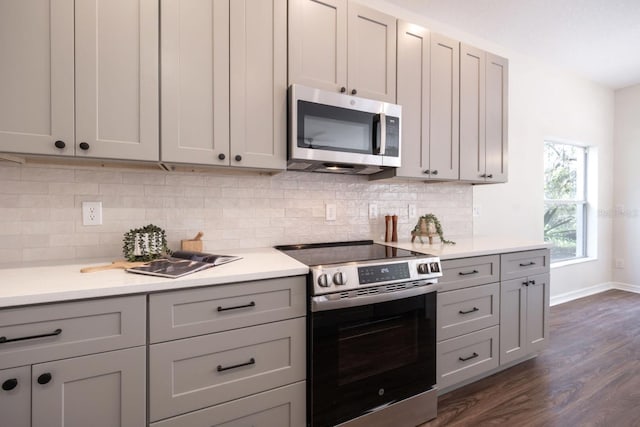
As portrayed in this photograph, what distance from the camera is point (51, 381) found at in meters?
1.04

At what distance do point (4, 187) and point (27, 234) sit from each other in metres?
0.24

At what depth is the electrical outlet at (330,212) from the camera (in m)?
2.27

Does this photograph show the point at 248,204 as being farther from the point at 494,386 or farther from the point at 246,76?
the point at 494,386

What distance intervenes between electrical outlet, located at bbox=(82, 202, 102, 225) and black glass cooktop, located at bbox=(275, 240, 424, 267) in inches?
39.2

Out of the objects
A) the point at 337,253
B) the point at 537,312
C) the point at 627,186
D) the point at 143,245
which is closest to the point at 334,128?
the point at 337,253

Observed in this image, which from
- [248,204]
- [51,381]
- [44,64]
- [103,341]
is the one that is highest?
[44,64]

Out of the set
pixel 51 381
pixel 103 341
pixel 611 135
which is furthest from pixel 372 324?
pixel 611 135

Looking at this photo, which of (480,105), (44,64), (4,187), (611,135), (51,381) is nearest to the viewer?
(51,381)

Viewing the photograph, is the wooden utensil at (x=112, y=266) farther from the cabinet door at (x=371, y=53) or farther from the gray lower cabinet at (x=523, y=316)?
the gray lower cabinet at (x=523, y=316)

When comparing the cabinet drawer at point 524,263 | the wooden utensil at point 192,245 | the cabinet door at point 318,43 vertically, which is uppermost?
the cabinet door at point 318,43

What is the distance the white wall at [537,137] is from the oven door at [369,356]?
1.65m

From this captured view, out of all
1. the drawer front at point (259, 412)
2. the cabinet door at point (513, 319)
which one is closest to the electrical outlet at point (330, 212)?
the drawer front at point (259, 412)

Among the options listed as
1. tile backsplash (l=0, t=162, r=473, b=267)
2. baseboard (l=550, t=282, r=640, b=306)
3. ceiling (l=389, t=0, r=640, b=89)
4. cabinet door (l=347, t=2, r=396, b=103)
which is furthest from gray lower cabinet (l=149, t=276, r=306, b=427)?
baseboard (l=550, t=282, r=640, b=306)

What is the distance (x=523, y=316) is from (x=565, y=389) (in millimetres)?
483
